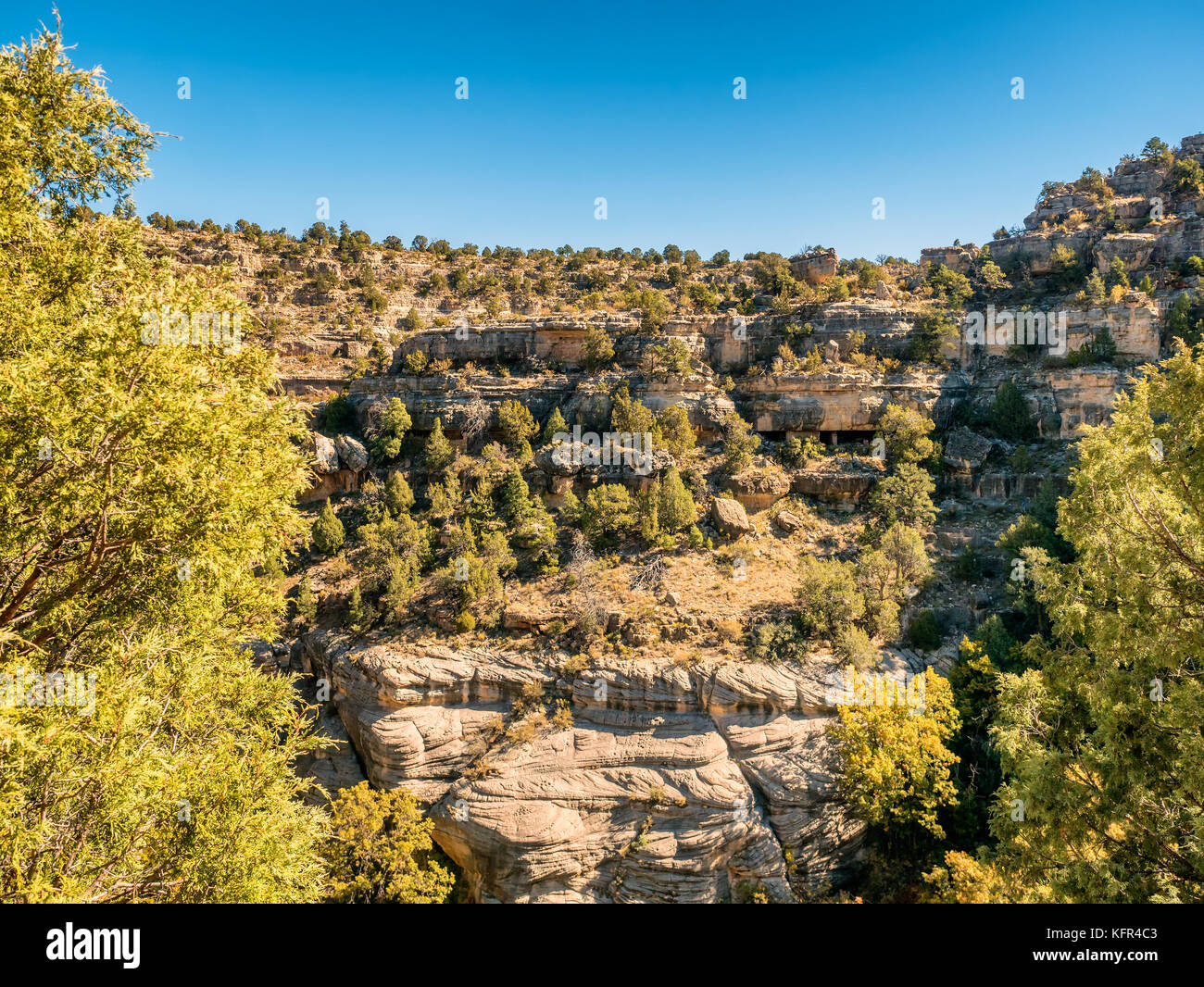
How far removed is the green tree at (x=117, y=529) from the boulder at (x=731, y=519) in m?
20.1

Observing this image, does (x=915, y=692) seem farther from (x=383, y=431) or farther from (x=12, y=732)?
(x=383, y=431)

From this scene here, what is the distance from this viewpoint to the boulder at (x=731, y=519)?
24.7 m

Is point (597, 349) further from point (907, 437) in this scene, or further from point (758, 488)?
point (907, 437)

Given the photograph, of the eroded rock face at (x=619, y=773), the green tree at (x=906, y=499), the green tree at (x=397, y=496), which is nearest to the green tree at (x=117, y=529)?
the eroded rock face at (x=619, y=773)

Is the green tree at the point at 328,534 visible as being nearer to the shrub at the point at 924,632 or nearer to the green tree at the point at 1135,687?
the shrub at the point at 924,632

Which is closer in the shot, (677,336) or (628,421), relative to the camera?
(628,421)

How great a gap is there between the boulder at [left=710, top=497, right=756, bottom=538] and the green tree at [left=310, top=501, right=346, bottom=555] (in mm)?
16505

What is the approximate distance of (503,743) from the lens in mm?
18406

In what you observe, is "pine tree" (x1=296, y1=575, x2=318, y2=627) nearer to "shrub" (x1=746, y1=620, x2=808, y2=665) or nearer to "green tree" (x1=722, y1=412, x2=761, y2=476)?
"shrub" (x1=746, y1=620, x2=808, y2=665)

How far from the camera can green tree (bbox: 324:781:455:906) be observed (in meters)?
15.6
